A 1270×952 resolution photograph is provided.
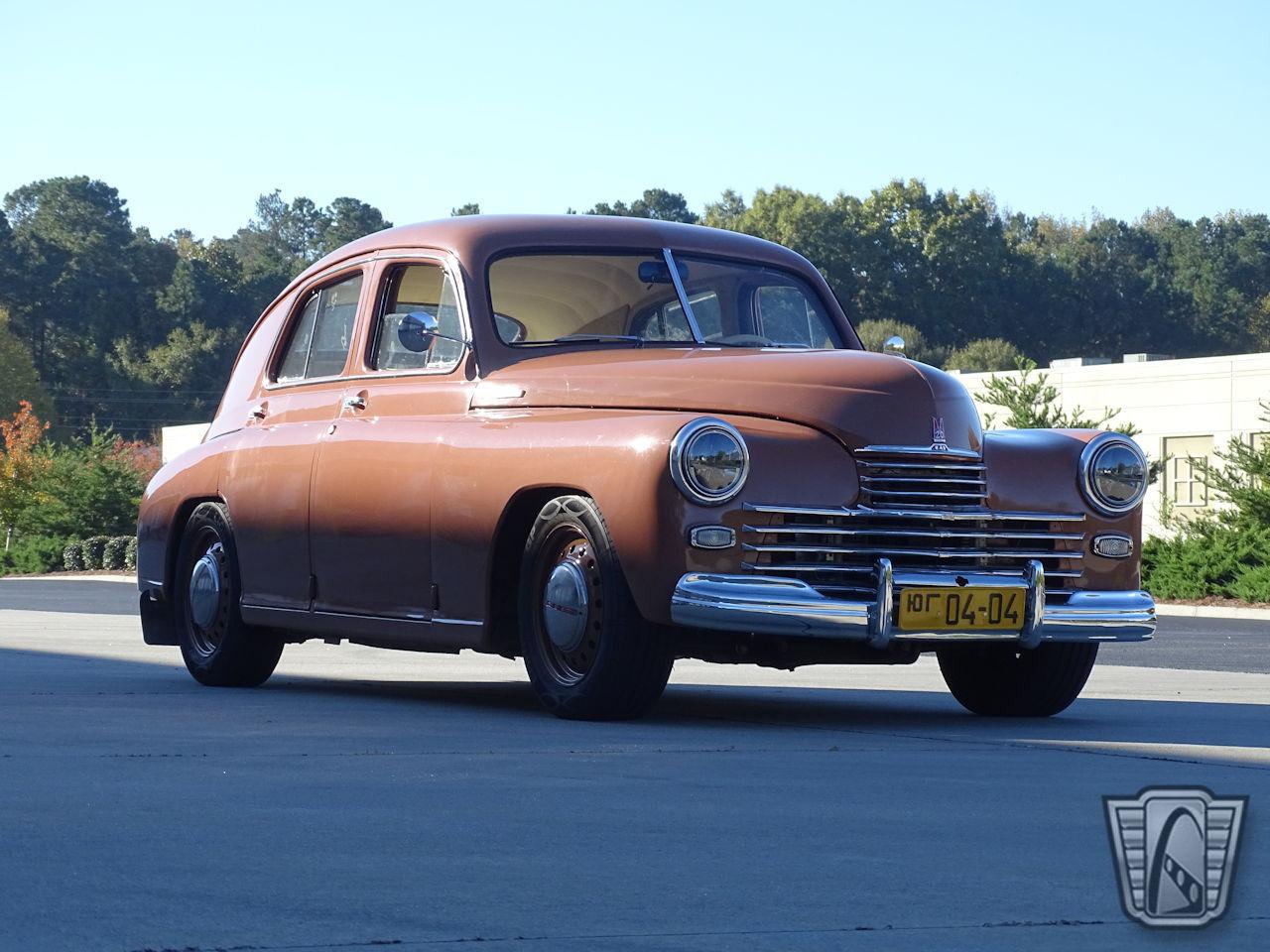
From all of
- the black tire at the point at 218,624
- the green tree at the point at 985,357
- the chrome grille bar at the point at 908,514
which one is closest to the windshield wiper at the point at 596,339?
the chrome grille bar at the point at 908,514

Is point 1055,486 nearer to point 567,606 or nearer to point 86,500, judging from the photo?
point 567,606

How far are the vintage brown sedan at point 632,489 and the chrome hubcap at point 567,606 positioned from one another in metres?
0.01

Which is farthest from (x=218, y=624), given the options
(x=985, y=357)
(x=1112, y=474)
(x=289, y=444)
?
(x=985, y=357)

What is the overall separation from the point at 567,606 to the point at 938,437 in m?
1.57

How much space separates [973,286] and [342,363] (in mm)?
109494

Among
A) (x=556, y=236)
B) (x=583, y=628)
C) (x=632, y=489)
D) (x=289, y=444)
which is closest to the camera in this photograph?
(x=632, y=489)

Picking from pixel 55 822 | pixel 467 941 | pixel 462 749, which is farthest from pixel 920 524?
pixel 467 941

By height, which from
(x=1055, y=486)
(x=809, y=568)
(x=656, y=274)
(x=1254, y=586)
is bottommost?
(x=1254, y=586)

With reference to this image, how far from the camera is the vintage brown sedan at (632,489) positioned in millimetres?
8055

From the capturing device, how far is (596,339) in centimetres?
945

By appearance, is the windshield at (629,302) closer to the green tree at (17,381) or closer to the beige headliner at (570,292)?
the beige headliner at (570,292)

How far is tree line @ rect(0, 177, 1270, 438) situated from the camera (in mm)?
115438

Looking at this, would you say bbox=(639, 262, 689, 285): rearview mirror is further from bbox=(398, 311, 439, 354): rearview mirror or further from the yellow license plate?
the yellow license plate

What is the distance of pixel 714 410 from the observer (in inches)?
326
